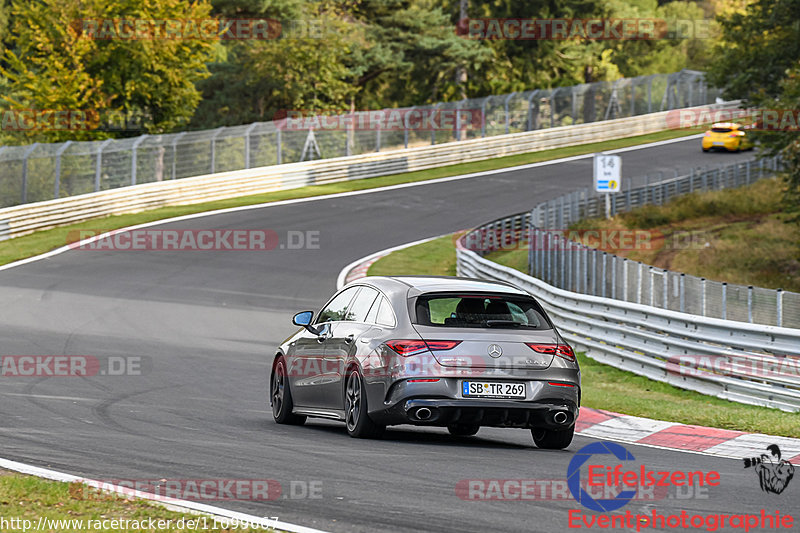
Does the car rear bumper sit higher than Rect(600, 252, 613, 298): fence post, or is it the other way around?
the car rear bumper

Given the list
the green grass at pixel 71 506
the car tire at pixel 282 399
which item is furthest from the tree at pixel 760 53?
the green grass at pixel 71 506

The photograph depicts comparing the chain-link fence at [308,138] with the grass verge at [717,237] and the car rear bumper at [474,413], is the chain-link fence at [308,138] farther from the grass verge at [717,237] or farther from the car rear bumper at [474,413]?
the car rear bumper at [474,413]

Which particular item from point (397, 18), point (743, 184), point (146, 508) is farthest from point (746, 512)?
point (397, 18)

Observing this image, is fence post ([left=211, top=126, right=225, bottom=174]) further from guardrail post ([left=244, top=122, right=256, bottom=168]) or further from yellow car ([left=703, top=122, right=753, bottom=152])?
yellow car ([left=703, top=122, right=753, bottom=152])

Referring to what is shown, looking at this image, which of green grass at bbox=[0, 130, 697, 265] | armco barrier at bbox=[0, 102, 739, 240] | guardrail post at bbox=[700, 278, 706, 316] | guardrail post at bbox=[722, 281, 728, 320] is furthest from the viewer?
armco barrier at bbox=[0, 102, 739, 240]

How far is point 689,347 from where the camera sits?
15.1 m

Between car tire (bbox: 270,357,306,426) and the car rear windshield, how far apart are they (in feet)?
6.80

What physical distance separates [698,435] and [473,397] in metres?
2.79

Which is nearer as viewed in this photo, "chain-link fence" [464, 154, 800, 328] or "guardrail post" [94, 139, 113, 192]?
"chain-link fence" [464, 154, 800, 328]

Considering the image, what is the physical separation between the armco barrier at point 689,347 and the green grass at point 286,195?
53.9 feet

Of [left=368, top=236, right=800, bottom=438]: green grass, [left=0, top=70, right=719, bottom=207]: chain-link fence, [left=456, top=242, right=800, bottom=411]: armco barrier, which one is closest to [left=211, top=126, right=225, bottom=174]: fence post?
[left=0, top=70, right=719, bottom=207]: chain-link fence

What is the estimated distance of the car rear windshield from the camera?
9.88m

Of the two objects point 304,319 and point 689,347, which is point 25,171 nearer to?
point 689,347

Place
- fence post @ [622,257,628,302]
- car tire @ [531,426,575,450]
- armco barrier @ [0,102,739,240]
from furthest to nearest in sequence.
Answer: armco barrier @ [0,102,739,240] < fence post @ [622,257,628,302] < car tire @ [531,426,575,450]
